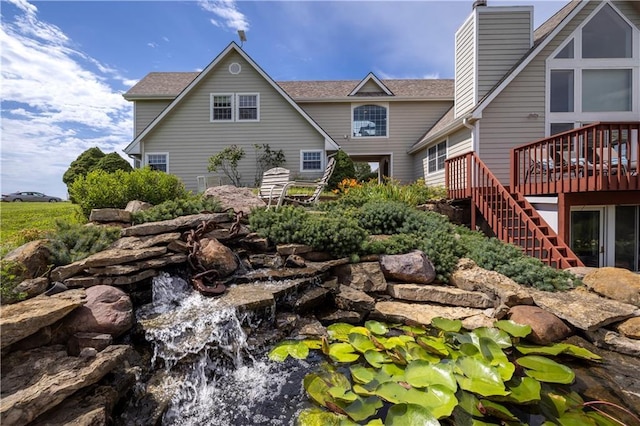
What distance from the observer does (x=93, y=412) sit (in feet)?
6.31

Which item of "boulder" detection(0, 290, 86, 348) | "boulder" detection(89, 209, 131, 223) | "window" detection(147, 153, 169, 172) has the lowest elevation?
"boulder" detection(0, 290, 86, 348)

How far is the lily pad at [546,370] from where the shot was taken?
2.46 meters

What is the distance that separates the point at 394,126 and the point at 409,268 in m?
11.1

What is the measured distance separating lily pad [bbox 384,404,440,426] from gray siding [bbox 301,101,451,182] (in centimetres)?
1291

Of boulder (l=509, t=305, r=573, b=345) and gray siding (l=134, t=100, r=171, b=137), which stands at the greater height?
gray siding (l=134, t=100, r=171, b=137)

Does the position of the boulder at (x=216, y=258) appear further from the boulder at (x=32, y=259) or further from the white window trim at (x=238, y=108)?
the white window trim at (x=238, y=108)

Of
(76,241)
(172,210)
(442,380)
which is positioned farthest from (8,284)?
(442,380)

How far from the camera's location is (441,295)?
13.3ft

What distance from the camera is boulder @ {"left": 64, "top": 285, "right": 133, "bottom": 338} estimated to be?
103 inches

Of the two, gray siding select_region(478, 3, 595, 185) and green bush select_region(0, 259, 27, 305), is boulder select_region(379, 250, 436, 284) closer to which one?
green bush select_region(0, 259, 27, 305)

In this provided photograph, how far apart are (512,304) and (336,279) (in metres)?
2.22

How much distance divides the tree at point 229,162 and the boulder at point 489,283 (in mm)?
9480

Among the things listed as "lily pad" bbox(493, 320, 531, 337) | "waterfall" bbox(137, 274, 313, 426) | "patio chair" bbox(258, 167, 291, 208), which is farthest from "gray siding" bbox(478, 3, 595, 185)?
"waterfall" bbox(137, 274, 313, 426)

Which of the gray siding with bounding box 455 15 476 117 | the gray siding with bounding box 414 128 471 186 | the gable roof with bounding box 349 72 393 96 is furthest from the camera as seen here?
the gable roof with bounding box 349 72 393 96
